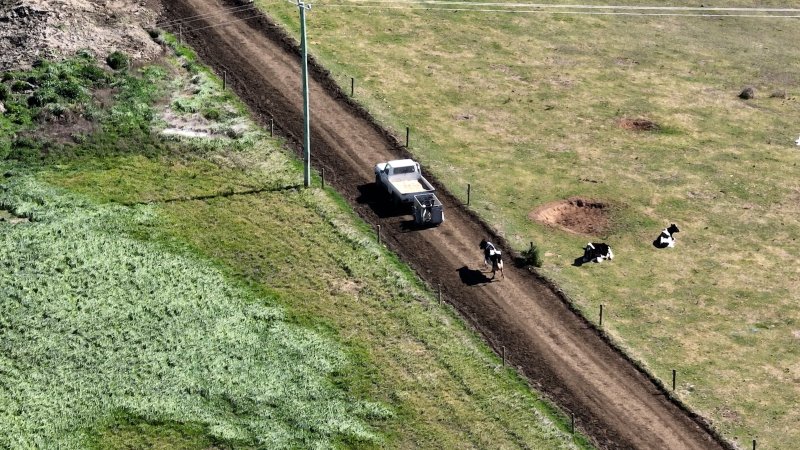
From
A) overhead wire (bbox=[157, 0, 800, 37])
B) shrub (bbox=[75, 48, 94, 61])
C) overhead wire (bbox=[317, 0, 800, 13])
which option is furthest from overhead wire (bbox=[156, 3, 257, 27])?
shrub (bbox=[75, 48, 94, 61])

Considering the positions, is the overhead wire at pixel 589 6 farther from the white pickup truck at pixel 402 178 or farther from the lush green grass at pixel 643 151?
the white pickup truck at pixel 402 178

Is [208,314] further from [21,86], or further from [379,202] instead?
[21,86]

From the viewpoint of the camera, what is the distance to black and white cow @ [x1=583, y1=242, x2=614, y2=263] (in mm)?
57906

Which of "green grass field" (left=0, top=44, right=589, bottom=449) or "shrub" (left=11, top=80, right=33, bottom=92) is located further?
"shrub" (left=11, top=80, right=33, bottom=92)

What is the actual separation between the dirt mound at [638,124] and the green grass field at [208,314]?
20.1 meters

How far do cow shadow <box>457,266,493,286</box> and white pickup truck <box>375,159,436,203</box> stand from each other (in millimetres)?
5940

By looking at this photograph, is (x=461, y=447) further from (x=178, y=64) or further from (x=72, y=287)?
(x=178, y=64)

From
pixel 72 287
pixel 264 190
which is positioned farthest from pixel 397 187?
pixel 72 287

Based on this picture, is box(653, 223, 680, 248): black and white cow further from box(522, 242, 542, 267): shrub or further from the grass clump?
the grass clump

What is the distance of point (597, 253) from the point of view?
191 ft

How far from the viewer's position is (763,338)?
52625 mm

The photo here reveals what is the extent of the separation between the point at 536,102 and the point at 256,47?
18256mm

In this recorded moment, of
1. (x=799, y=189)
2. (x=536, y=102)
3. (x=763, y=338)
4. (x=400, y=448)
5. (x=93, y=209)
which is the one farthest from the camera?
(x=536, y=102)

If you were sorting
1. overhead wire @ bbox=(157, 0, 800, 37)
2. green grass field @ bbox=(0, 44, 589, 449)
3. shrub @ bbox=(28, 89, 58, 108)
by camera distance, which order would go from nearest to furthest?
green grass field @ bbox=(0, 44, 589, 449) → shrub @ bbox=(28, 89, 58, 108) → overhead wire @ bbox=(157, 0, 800, 37)
